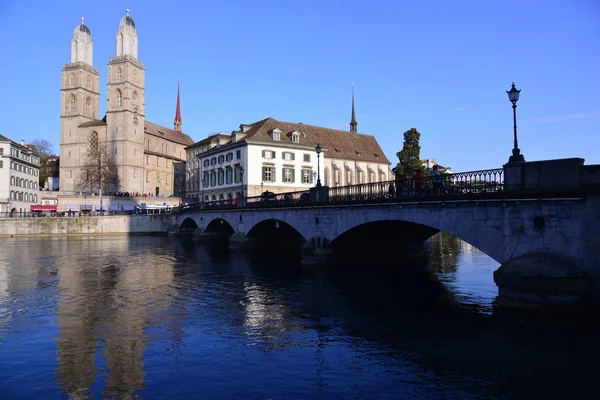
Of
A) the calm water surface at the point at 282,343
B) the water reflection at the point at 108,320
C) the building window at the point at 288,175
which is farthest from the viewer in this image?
the building window at the point at 288,175

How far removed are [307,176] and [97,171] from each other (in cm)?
4941

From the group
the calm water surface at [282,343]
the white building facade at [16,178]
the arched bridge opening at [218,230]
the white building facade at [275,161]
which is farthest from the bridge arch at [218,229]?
the white building facade at [16,178]

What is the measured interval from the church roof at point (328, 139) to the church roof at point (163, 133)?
51.1 metres

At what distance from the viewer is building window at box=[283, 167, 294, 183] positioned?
66.1 meters

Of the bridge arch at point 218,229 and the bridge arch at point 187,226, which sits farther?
the bridge arch at point 187,226

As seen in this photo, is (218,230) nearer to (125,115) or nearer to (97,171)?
(97,171)

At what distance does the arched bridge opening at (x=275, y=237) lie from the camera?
42031 mm

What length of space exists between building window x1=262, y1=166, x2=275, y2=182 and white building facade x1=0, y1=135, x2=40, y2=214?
44939mm

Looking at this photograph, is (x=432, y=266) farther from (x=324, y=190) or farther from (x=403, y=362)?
(x=403, y=362)

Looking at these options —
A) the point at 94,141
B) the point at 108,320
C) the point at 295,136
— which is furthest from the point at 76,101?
the point at 108,320

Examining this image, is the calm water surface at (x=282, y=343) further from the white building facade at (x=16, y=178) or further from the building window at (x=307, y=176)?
the white building facade at (x=16, y=178)

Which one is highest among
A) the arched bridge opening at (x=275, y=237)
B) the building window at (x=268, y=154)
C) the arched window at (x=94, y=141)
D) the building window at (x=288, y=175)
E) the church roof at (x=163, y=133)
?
the church roof at (x=163, y=133)

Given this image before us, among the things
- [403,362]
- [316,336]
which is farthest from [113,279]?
[403,362]

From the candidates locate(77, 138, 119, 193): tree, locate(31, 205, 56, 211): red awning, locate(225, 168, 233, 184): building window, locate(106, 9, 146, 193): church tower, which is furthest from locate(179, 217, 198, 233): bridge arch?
locate(31, 205, 56, 211): red awning
